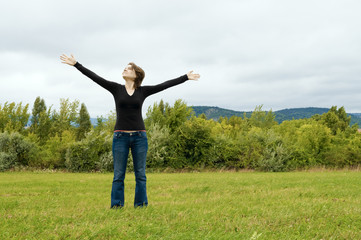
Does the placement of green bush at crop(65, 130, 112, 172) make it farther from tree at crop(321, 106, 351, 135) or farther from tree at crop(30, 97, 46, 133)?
tree at crop(321, 106, 351, 135)

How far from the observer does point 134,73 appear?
21.0 ft

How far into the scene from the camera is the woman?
6.09 metres

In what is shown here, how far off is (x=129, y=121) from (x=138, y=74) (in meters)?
1.05

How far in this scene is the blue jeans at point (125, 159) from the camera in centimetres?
610

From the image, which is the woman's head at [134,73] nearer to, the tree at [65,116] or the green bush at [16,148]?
the green bush at [16,148]

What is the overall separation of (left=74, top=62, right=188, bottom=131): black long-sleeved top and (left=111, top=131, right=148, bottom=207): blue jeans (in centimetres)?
18

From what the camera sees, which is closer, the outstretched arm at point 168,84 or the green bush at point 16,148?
the outstretched arm at point 168,84

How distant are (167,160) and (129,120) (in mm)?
19709

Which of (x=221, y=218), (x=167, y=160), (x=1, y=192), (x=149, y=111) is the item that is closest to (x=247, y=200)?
(x=221, y=218)

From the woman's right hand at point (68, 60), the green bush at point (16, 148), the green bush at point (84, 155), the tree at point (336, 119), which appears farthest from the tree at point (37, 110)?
the woman's right hand at point (68, 60)

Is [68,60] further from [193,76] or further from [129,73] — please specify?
[193,76]

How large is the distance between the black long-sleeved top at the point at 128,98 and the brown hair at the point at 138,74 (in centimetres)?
11

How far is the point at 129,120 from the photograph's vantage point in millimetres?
6078

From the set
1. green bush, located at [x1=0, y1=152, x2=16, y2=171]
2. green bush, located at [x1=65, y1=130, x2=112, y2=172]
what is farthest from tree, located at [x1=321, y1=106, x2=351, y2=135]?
green bush, located at [x1=0, y1=152, x2=16, y2=171]
